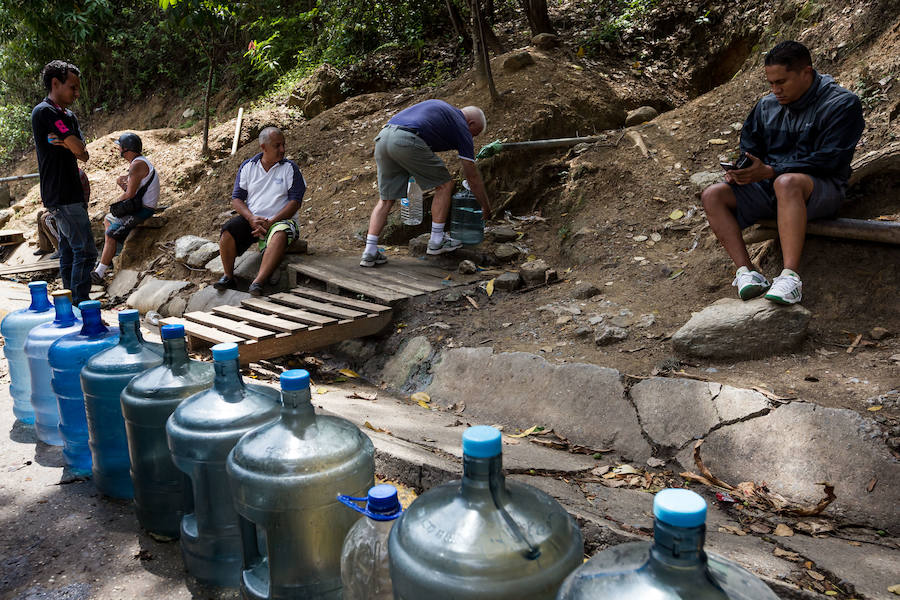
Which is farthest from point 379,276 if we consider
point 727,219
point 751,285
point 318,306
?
point 751,285

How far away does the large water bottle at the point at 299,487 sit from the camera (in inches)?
64.1

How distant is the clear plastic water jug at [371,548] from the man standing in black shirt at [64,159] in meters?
4.73

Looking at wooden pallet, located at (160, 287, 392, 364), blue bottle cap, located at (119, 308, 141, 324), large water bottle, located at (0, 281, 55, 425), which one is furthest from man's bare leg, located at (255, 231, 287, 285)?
blue bottle cap, located at (119, 308, 141, 324)

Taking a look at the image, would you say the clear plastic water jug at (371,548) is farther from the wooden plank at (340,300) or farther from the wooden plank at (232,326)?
the wooden plank at (340,300)

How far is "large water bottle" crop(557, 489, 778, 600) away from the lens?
939 mm

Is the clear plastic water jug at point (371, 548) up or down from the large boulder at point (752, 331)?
up

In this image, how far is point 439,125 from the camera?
19.2ft

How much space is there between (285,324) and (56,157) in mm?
2263

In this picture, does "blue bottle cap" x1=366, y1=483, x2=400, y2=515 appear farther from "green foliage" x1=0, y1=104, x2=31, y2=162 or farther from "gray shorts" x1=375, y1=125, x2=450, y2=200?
"green foliage" x1=0, y1=104, x2=31, y2=162

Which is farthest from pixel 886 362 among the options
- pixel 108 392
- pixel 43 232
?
pixel 43 232

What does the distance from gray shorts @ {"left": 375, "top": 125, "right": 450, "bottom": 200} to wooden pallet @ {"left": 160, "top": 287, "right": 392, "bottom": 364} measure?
117cm

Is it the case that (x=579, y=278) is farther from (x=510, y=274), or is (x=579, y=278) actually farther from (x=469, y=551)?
(x=469, y=551)

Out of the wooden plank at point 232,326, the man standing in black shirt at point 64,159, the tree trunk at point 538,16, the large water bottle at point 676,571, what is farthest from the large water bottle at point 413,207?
the large water bottle at point 676,571

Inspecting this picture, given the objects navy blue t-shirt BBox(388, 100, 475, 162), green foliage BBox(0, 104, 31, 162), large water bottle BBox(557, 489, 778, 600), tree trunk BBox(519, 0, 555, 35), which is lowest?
large water bottle BBox(557, 489, 778, 600)
